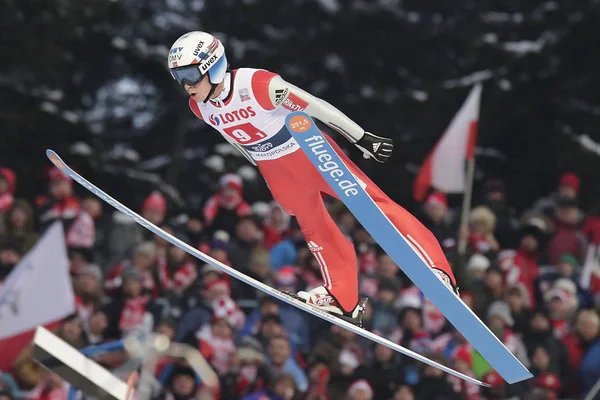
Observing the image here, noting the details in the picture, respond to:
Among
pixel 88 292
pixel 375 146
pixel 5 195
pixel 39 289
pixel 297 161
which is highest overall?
pixel 375 146

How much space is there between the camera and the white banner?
25.8ft

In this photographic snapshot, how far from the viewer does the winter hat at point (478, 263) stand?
8406mm

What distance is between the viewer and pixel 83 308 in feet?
26.7

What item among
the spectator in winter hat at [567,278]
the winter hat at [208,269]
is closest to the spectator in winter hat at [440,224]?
the spectator in winter hat at [567,278]

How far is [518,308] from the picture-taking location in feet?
26.7

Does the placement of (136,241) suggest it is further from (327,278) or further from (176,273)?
(327,278)

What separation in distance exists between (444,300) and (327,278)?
69 centimetres

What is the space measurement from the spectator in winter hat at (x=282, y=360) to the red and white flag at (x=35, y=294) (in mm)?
1328

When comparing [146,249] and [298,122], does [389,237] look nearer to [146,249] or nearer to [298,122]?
[298,122]

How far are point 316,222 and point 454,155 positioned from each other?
316cm

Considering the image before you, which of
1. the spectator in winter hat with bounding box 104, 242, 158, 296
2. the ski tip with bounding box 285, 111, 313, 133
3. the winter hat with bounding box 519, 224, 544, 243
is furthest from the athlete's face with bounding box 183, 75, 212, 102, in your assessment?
the winter hat with bounding box 519, 224, 544, 243

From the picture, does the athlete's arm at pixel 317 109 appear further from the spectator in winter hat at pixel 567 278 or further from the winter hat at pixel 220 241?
the spectator in winter hat at pixel 567 278

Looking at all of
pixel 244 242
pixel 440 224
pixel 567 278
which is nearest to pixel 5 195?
pixel 244 242

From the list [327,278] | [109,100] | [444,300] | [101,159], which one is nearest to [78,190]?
[101,159]
